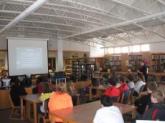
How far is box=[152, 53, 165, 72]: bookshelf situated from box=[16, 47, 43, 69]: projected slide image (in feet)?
24.2

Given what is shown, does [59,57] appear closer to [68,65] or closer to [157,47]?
[68,65]

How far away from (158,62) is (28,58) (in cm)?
841

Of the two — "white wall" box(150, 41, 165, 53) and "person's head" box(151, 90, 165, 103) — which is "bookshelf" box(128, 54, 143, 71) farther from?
"person's head" box(151, 90, 165, 103)

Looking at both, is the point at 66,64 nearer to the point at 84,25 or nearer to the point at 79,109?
the point at 84,25

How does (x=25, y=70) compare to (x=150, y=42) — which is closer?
(x=25, y=70)

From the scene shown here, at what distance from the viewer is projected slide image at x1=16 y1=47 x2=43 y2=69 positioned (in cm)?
984

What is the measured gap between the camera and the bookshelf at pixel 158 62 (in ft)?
42.1

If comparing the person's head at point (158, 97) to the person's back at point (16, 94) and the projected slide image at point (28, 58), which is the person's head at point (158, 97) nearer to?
the person's back at point (16, 94)

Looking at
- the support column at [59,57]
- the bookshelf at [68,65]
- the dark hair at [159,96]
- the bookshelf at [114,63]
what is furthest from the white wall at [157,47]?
the dark hair at [159,96]

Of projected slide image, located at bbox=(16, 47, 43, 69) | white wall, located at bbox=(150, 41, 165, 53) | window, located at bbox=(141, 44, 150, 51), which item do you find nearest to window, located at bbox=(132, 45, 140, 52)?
window, located at bbox=(141, 44, 150, 51)

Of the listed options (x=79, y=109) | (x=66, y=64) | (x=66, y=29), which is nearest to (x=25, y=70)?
Result: (x=66, y=29)

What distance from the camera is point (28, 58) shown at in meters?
10.2

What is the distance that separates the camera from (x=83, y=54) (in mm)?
15570

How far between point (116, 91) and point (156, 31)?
7.95 m
